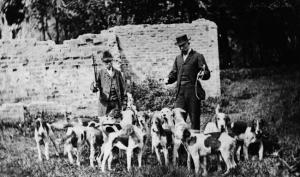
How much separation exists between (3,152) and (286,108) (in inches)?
286

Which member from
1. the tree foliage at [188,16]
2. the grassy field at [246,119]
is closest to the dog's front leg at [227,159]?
the grassy field at [246,119]

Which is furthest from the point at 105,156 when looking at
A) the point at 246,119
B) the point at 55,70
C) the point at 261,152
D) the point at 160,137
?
the point at 55,70

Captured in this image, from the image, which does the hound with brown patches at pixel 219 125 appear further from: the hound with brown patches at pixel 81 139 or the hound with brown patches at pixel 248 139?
the hound with brown patches at pixel 81 139

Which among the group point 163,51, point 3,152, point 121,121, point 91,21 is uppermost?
point 91,21

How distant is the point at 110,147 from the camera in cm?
762

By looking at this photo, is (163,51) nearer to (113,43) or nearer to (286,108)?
(113,43)

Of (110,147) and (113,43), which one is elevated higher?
(113,43)

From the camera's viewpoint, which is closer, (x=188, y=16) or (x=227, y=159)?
(x=227, y=159)

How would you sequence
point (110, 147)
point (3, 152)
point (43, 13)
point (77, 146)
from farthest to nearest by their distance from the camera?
point (43, 13), point (3, 152), point (77, 146), point (110, 147)

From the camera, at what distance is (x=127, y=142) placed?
7605 millimetres

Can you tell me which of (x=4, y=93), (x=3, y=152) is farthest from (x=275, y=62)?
(x=3, y=152)

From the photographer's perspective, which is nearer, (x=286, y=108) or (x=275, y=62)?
(x=286, y=108)

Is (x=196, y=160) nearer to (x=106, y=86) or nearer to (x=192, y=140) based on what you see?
(x=192, y=140)

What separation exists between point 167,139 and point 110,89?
1752 mm
